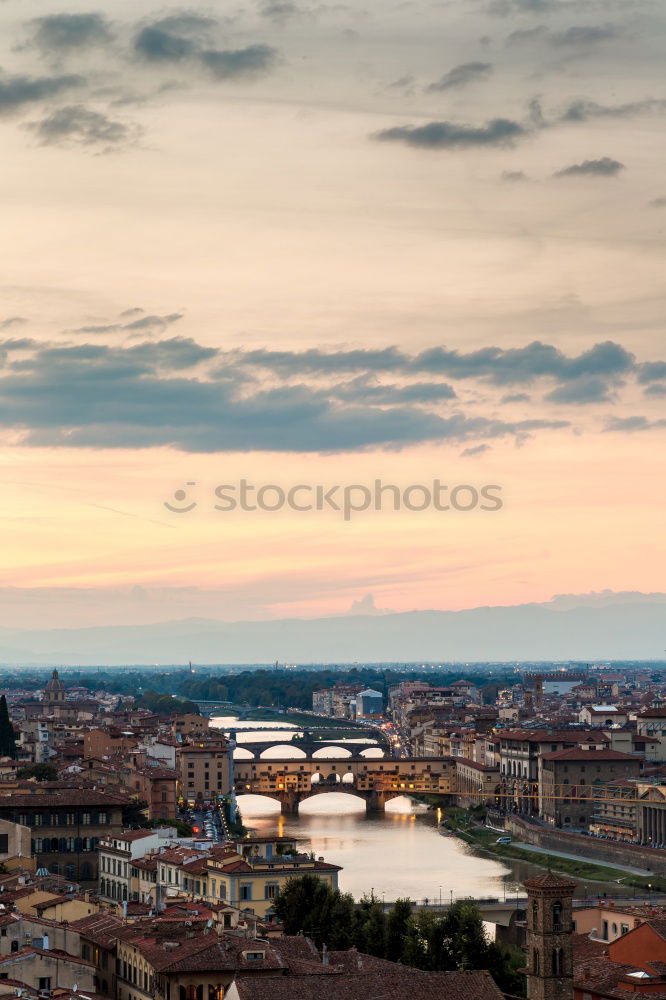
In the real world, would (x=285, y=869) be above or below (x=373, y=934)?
above

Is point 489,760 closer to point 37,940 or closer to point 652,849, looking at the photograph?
point 652,849

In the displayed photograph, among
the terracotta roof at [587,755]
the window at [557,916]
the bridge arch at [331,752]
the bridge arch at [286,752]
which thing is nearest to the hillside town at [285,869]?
the window at [557,916]

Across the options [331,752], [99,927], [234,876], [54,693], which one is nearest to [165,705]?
[54,693]

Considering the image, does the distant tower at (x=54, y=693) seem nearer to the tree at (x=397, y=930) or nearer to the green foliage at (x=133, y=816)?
the green foliage at (x=133, y=816)

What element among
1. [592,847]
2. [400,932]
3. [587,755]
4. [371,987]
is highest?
[587,755]

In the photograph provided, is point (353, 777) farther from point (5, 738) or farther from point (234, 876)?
point (234, 876)
